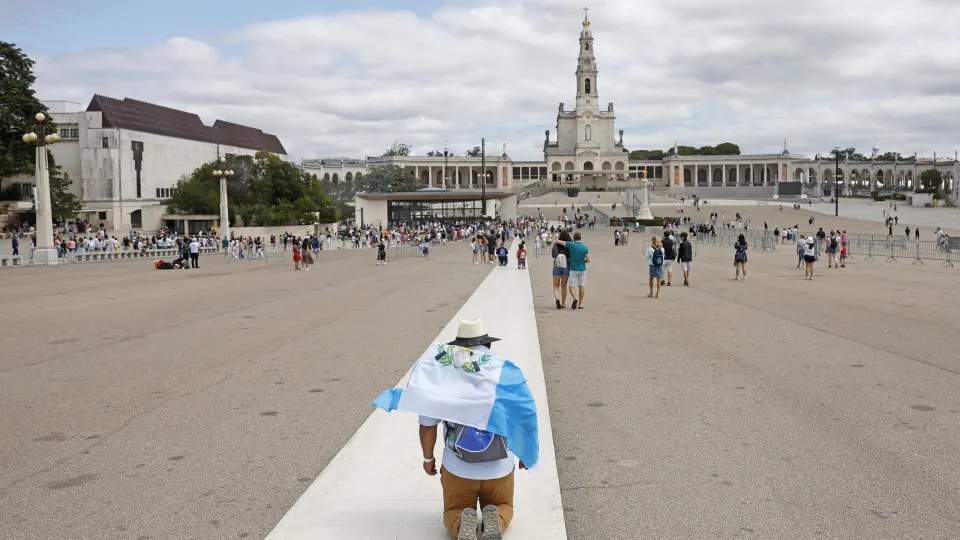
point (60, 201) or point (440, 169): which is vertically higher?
point (440, 169)

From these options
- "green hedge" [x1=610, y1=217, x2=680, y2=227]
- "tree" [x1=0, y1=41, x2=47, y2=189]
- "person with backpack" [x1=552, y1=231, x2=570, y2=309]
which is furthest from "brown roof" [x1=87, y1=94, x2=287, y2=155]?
"person with backpack" [x1=552, y1=231, x2=570, y2=309]

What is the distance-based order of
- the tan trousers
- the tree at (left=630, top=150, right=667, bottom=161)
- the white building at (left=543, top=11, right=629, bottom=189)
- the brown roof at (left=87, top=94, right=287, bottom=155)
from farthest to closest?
1. the tree at (left=630, top=150, right=667, bottom=161)
2. the white building at (left=543, top=11, right=629, bottom=189)
3. the brown roof at (left=87, top=94, right=287, bottom=155)
4. the tan trousers

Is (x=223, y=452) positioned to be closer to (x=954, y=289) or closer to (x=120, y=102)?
(x=954, y=289)

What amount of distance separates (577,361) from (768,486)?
5.15 metres

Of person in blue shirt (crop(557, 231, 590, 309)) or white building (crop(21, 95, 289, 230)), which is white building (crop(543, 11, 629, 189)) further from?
person in blue shirt (crop(557, 231, 590, 309))

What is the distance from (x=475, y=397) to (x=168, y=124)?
331ft

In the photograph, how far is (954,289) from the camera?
70.1 feet

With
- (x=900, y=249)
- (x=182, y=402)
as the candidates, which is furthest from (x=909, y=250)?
(x=182, y=402)

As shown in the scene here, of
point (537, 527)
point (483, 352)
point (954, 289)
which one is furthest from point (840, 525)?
point (954, 289)

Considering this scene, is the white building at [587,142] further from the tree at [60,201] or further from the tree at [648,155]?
the tree at [60,201]

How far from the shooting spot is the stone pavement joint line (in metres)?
4.98

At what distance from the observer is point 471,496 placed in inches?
188

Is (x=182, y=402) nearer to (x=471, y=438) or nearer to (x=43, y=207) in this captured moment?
(x=471, y=438)

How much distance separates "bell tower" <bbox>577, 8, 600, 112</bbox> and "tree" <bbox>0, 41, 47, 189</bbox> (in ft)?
382
